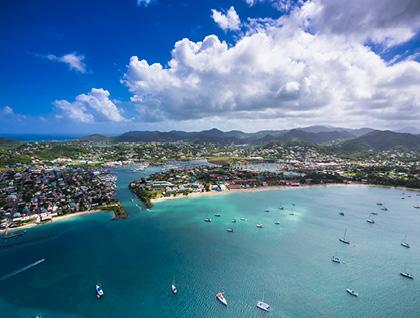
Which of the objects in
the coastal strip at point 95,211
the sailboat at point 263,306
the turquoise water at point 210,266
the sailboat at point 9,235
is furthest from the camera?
the coastal strip at point 95,211

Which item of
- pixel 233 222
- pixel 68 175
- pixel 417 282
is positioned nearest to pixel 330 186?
pixel 233 222

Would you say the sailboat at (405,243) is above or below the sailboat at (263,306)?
below

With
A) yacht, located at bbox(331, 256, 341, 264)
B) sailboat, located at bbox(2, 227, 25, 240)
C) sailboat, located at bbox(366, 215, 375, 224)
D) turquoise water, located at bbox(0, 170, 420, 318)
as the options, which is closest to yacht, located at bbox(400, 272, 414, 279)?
turquoise water, located at bbox(0, 170, 420, 318)

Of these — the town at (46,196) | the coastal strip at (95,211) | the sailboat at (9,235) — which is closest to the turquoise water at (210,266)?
the sailboat at (9,235)

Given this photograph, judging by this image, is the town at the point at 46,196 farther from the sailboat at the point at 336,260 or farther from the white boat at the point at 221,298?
the sailboat at the point at 336,260

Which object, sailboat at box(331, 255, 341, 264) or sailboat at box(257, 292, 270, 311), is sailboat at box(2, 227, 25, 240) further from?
sailboat at box(331, 255, 341, 264)

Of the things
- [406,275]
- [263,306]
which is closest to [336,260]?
[406,275]

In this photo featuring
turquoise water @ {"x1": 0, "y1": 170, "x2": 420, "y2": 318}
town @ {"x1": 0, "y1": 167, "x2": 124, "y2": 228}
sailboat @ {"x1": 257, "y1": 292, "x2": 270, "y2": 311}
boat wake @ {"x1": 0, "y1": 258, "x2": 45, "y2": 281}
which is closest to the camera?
sailboat @ {"x1": 257, "y1": 292, "x2": 270, "y2": 311}

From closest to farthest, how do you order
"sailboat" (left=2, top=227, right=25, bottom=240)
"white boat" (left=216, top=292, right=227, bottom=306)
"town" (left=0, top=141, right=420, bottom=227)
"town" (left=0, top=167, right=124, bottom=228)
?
"white boat" (left=216, top=292, right=227, bottom=306)
"sailboat" (left=2, top=227, right=25, bottom=240)
"town" (left=0, top=167, right=124, bottom=228)
"town" (left=0, top=141, right=420, bottom=227)
